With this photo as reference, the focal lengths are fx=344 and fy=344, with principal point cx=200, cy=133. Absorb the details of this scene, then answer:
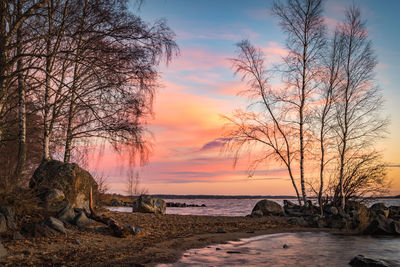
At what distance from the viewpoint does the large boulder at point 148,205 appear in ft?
68.7

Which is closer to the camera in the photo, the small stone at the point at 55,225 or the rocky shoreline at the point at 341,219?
the small stone at the point at 55,225

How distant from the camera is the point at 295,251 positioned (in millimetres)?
11578

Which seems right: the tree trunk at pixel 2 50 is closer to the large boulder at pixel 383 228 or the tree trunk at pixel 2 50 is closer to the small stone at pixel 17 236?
the small stone at pixel 17 236

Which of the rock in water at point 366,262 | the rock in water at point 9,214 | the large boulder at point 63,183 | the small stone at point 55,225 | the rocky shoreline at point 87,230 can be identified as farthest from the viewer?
Answer: the large boulder at point 63,183

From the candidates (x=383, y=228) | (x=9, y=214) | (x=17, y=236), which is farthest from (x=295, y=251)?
(x=9, y=214)

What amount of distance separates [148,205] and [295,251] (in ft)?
37.7

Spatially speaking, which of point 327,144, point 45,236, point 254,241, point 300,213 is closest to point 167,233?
point 254,241

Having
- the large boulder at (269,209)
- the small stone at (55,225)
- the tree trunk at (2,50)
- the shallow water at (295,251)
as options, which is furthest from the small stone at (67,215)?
the large boulder at (269,209)

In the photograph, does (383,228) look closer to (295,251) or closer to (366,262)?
(295,251)

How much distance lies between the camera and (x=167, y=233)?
1322 cm

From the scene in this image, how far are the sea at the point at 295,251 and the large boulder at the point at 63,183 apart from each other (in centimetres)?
561

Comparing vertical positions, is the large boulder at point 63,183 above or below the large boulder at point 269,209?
above

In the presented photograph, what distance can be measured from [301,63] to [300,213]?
387 inches

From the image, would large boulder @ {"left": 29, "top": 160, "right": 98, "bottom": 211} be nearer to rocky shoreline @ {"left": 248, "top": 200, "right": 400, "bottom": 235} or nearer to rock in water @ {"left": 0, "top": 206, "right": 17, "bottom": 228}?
rock in water @ {"left": 0, "top": 206, "right": 17, "bottom": 228}
